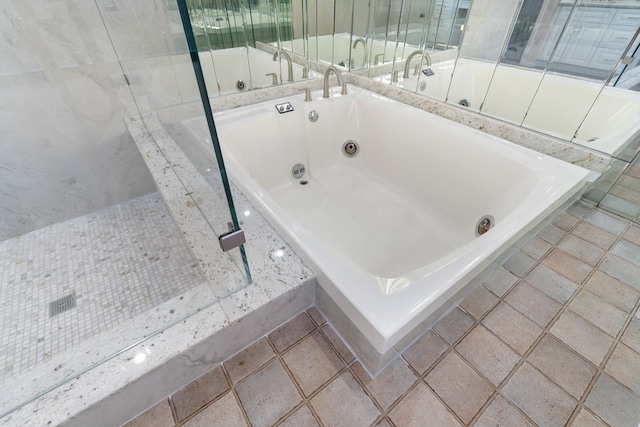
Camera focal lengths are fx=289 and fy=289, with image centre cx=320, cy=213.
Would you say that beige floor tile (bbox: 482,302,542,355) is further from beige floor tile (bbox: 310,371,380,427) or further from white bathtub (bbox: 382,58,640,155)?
white bathtub (bbox: 382,58,640,155)

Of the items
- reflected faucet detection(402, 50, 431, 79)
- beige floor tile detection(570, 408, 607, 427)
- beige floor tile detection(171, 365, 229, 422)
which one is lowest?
beige floor tile detection(570, 408, 607, 427)

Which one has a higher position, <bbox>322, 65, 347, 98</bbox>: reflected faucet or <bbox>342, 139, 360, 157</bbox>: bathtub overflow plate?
<bbox>322, 65, 347, 98</bbox>: reflected faucet

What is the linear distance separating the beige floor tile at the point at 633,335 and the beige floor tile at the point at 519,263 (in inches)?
14.2

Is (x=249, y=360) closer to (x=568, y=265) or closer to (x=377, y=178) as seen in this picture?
(x=377, y=178)

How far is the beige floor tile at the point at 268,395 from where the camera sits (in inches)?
33.4

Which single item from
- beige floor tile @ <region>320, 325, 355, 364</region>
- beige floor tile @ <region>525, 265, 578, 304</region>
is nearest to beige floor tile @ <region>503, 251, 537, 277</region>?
beige floor tile @ <region>525, 265, 578, 304</region>

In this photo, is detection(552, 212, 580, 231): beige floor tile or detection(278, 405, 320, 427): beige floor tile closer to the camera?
detection(278, 405, 320, 427): beige floor tile

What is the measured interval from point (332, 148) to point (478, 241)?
1.25 m

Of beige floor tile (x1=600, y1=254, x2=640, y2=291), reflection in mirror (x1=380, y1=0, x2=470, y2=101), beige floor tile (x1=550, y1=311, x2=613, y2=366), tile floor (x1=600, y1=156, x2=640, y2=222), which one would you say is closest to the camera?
beige floor tile (x1=550, y1=311, x2=613, y2=366)

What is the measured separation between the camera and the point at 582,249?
4.66 ft

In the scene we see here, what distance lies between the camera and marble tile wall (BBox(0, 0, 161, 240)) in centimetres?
127

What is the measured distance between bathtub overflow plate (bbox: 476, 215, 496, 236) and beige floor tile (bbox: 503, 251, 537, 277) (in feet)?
0.57

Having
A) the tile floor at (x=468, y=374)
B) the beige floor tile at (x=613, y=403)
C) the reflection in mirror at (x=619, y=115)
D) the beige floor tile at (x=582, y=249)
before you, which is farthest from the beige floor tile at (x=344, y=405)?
the reflection in mirror at (x=619, y=115)

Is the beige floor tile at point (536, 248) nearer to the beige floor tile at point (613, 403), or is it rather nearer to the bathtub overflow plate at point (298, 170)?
the beige floor tile at point (613, 403)
